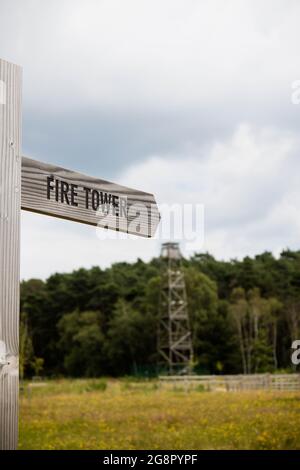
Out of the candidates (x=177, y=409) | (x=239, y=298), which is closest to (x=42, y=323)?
(x=239, y=298)

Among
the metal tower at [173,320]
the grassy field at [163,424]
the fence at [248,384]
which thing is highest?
the metal tower at [173,320]

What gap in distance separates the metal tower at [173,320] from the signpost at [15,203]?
94.8 feet

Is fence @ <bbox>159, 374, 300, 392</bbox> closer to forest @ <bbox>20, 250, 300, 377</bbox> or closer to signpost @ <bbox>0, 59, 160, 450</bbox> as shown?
forest @ <bbox>20, 250, 300, 377</bbox>

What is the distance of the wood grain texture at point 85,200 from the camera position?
64.4 inches

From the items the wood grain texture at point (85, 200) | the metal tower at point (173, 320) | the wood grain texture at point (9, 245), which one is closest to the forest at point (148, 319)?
the metal tower at point (173, 320)

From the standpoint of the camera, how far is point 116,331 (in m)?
33.5

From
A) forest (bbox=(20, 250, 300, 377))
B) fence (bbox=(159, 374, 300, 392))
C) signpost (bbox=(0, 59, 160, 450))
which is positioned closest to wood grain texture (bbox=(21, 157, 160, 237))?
signpost (bbox=(0, 59, 160, 450))

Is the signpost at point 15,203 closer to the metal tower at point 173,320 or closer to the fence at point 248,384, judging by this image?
the fence at point 248,384

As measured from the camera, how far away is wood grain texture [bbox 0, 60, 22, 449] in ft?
4.63

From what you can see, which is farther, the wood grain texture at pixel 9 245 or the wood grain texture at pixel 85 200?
the wood grain texture at pixel 85 200

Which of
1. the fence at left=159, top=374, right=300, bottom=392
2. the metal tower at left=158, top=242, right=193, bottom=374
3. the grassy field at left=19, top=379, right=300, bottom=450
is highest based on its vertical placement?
the metal tower at left=158, top=242, right=193, bottom=374

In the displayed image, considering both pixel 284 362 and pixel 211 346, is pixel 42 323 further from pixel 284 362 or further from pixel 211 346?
pixel 284 362

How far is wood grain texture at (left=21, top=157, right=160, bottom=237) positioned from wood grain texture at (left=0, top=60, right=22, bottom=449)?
3.7 inches

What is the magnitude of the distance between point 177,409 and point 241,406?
4.50ft
